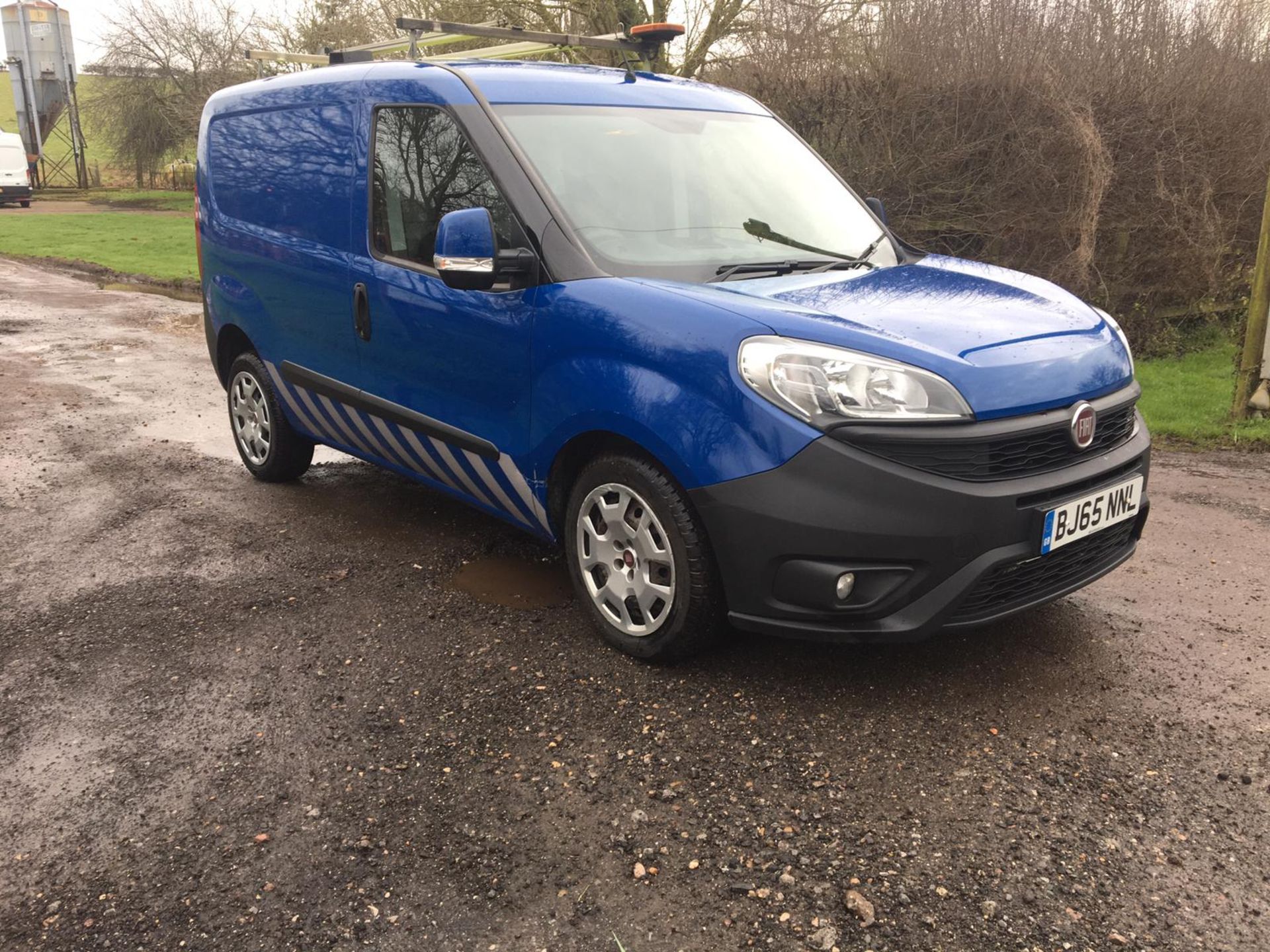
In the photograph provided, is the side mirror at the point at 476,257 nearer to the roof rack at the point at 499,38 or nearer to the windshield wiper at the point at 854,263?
the windshield wiper at the point at 854,263

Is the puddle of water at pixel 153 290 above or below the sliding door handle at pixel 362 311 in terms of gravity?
below

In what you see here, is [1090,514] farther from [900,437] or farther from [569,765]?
[569,765]

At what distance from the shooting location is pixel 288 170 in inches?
201

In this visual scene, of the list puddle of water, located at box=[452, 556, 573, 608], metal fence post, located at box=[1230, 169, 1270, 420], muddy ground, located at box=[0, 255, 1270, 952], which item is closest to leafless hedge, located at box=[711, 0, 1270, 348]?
metal fence post, located at box=[1230, 169, 1270, 420]

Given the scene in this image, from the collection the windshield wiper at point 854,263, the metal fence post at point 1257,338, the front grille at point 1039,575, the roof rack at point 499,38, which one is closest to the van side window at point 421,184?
the roof rack at point 499,38

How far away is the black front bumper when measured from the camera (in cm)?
307

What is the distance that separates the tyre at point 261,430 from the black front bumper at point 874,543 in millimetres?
3195

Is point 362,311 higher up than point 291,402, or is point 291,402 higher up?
point 362,311

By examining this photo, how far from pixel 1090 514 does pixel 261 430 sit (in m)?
4.29

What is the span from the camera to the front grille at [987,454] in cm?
309

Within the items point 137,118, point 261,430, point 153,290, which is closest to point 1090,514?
point 261,430

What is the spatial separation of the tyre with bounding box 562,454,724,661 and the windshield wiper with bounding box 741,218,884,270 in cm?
117

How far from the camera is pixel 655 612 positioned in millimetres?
3646

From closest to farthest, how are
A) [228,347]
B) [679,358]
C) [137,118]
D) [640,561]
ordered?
1. [679,358]
2. [640,561]
3. [228,347]
4. [137,118]
